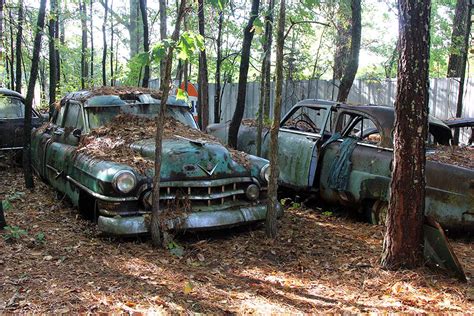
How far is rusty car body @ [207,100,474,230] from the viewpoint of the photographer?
563 centimetres

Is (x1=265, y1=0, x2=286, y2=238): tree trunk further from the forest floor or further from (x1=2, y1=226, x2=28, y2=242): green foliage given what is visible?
(x1=2, y1=226, x2=28, y2=242): green foliage

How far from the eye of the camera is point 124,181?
5168 mm

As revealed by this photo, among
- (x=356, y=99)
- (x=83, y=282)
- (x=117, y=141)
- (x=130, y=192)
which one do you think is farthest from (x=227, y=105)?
(x=83, y=282)

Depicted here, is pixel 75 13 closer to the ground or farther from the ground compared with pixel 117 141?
farther from the ground

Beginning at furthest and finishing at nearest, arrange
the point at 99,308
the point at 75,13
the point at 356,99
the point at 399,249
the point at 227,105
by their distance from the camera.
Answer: the point at 75,13 → the point at 227,105 → the point at 356,99 → the point at 399,249 → the point at 99,308

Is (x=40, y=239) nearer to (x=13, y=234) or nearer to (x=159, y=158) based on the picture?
(x=13, y=234)

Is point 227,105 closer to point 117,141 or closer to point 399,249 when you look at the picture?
point 117,141

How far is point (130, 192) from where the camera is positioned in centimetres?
520

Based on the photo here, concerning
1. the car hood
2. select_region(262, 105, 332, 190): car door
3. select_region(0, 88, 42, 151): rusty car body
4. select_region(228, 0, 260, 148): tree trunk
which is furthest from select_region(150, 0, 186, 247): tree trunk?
select_region(0, 88, 42, 151): rusty car body

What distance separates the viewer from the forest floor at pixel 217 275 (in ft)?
12.4

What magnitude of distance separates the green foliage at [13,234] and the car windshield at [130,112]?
1.98 metres

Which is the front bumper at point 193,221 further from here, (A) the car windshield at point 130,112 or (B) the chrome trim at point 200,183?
(A) the car windshield at point 130,112

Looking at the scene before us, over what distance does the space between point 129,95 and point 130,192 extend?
2481mm

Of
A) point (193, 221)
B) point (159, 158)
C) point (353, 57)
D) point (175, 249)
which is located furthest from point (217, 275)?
point (353, 57)
